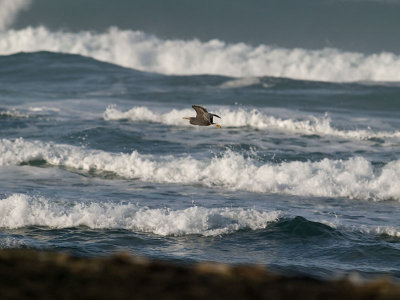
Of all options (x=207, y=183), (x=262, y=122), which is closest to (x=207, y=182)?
(x=207, y=183)

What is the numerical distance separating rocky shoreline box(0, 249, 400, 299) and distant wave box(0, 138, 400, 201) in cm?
1342

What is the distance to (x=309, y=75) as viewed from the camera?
275 ft

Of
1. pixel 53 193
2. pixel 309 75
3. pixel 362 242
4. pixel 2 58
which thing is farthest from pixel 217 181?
pixel 309 75

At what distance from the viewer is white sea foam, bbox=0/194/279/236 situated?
44.1ft

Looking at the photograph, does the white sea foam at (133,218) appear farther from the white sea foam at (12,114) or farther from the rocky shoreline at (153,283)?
the white sea foam at (12,114)

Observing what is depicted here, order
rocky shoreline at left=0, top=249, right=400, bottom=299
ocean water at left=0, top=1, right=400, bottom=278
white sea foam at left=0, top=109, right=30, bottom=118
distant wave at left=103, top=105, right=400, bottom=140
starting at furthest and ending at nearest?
white sea foam at left=0, top=109, right=30, bottom=118 → distant wave at left=103, top=105, right=400, bottom=140 → ocean water at left=0, top=1, right=400, bottom=278 → rocky shoreline at left=0, top=249, right=400, bottom=299

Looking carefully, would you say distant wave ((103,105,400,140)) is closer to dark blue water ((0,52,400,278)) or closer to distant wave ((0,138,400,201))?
dark blue water ((0,52,400,278))

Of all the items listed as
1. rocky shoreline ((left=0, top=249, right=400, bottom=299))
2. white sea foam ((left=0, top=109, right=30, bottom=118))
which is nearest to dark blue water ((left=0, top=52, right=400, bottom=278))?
white sea foam ((left=0, top=109, right=30, bottom=118))

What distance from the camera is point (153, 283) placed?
4.63m

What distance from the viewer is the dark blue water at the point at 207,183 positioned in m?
12.5

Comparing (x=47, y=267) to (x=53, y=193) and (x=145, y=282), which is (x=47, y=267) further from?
(x=53, y=193)

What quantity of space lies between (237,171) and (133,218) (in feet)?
22.1

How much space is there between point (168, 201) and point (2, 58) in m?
48.0

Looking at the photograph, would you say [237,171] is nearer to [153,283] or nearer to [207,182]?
[207,182]
